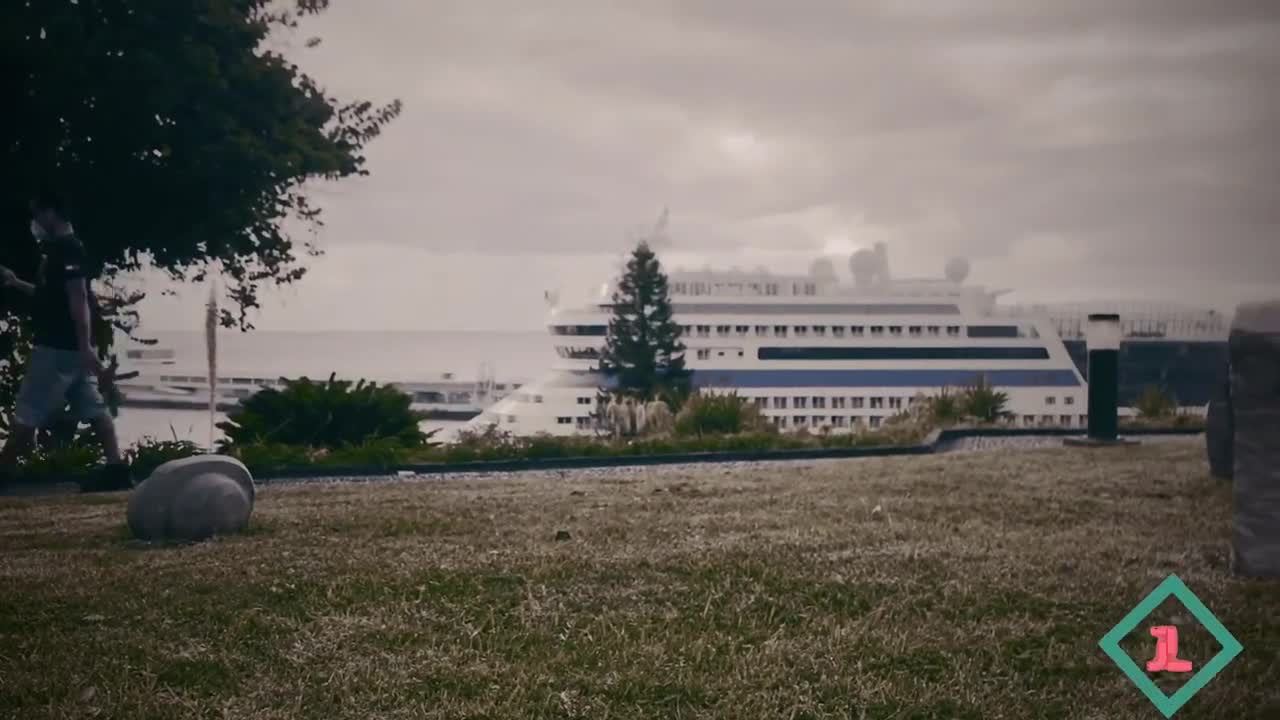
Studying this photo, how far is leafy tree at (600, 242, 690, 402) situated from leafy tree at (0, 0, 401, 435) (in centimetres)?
1697

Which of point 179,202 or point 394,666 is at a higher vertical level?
point 179,202

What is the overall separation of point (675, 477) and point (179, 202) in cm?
346

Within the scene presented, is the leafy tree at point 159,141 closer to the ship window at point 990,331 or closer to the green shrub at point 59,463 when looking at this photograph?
the green shrub at point 59,463

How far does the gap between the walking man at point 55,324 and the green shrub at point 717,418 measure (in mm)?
6514

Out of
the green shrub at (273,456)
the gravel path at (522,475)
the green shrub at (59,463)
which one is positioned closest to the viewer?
the gravel path at (522,475)

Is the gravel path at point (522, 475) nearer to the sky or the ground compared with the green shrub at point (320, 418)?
nearer to the ground

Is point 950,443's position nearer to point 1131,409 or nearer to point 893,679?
point 1131,409

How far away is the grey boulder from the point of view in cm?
396

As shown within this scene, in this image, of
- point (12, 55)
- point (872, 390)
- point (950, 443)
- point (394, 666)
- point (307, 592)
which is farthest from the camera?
point (872, 390)

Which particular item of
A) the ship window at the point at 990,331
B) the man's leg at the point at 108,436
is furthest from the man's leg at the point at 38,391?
the ship window at the point at 990,331

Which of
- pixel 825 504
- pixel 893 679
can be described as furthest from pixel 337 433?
pixel 893 679

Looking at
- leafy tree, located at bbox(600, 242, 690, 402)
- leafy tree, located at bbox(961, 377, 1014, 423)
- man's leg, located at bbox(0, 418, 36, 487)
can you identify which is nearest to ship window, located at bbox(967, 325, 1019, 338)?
leafy tree, located at bbox(600, 242, 690, 402)

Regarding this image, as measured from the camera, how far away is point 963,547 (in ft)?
12.0

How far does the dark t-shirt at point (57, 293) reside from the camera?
500cm
